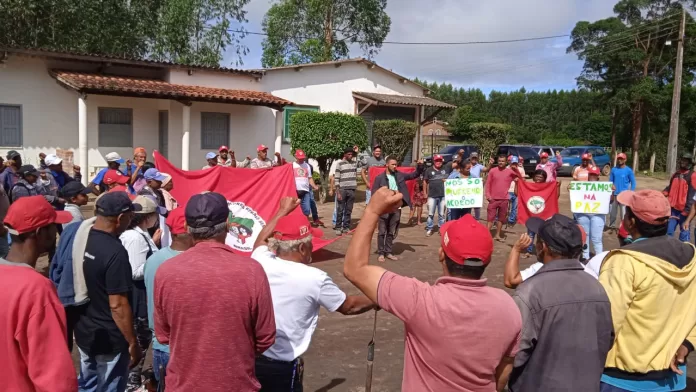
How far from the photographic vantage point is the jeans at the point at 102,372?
3.64m

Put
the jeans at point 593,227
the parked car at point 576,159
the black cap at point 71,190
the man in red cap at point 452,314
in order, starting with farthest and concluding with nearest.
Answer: the parked car at point 576,159 → the jeans at point 593,227 → the black cap at point 71,190 → the man in red cap at point 452,314

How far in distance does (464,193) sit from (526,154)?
58.0ft

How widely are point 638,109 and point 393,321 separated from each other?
32.2 metres

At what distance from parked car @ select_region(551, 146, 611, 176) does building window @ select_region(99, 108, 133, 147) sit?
20247mm

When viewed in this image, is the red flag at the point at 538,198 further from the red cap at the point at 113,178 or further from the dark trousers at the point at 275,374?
the dark trousers at the point at 275,374

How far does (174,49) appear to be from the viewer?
29.6 metres

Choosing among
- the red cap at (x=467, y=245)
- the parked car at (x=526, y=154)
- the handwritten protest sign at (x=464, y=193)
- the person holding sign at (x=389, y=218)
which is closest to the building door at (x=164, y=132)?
the person holding sign at (x=389, y=218)

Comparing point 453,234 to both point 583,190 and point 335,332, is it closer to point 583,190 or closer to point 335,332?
point 335,332

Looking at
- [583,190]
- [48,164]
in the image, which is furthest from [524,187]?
[48,164]

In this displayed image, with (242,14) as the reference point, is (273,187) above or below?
below

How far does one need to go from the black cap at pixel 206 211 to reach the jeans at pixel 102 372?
145 centimetres

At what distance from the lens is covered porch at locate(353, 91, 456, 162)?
22688 millimetres

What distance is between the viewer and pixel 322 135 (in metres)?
18.2

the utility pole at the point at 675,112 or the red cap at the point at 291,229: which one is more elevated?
the utility pole at the point at 675,112
